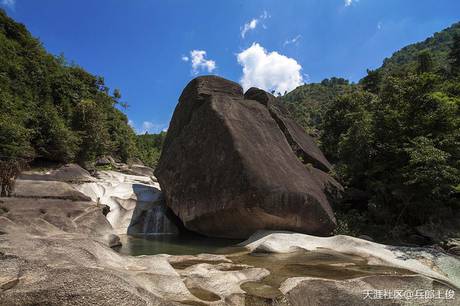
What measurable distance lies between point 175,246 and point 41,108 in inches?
884


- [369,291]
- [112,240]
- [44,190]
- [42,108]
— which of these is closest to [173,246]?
[112,240]

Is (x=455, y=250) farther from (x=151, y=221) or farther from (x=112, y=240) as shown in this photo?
(x=151, y=221)

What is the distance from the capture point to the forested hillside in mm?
22484

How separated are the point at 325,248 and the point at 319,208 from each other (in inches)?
120

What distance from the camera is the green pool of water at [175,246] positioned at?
11930 mm

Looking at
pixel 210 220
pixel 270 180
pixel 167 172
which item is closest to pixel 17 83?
pixel 167 172

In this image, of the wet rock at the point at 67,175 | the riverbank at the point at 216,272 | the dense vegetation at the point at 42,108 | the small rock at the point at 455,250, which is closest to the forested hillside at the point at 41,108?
the dense vegetation at the point at 42,108

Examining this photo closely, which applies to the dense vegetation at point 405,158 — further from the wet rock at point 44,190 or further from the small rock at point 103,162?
the small rock at point 103,162

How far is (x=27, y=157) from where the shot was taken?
21812mm

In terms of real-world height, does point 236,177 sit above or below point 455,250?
above

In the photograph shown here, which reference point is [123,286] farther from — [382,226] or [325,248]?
[382,226]

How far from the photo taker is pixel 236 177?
1299cm

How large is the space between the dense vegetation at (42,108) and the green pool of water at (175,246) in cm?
1023

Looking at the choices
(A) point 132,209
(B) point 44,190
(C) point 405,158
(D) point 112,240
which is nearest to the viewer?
(D) point 112,240
